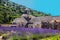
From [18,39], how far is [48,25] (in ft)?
76.5

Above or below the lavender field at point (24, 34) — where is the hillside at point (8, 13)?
above

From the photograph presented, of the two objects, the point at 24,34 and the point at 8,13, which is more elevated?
the point at 8,13

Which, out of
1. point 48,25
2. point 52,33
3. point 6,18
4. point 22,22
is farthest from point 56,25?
point 6,18

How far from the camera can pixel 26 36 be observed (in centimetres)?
866

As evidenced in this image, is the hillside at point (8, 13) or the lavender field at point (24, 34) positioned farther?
the hillside at point (8, 13)

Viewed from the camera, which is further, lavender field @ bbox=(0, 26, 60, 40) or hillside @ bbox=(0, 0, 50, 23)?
hillside @ bbox=(0, 0, 50, 23)

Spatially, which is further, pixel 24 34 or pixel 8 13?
pixel 8 13

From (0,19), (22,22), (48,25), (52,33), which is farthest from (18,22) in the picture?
(52,33)

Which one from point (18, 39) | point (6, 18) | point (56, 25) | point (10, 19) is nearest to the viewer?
point (18, 39)

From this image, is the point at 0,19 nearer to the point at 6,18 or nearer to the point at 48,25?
the point at 6,18

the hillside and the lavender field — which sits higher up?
the hillside

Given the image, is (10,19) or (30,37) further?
(10,19)

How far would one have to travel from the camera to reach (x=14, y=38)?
30.8 ft

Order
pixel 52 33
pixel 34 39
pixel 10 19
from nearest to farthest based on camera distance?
pixel 34 39 → pixel 52 33 → pixel 10 19
